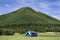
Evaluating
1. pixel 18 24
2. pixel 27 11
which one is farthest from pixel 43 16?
pixel 18 24

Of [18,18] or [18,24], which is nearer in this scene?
[18,24]

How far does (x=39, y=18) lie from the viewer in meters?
150

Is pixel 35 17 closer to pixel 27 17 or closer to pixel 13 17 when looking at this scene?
pixel 27 17

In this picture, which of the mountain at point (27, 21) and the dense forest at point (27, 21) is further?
the mountain at point (27, 21)

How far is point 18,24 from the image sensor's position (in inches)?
5251

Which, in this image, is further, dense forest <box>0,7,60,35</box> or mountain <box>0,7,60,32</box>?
mountain <box>0,7,60,32</box>

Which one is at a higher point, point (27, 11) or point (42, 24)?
point (27, 11)

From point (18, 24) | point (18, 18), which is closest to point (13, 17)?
point (18, 18)

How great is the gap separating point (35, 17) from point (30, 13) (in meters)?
10.4

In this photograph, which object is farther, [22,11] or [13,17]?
[22,11]

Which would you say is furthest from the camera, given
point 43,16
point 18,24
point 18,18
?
point 43,16

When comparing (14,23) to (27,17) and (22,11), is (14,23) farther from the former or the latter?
(22,11)

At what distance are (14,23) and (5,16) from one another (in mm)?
17139

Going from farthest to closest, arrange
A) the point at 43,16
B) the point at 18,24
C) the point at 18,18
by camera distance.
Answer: the point at 43,16 < the point at 18,18 < the point at 18,24
